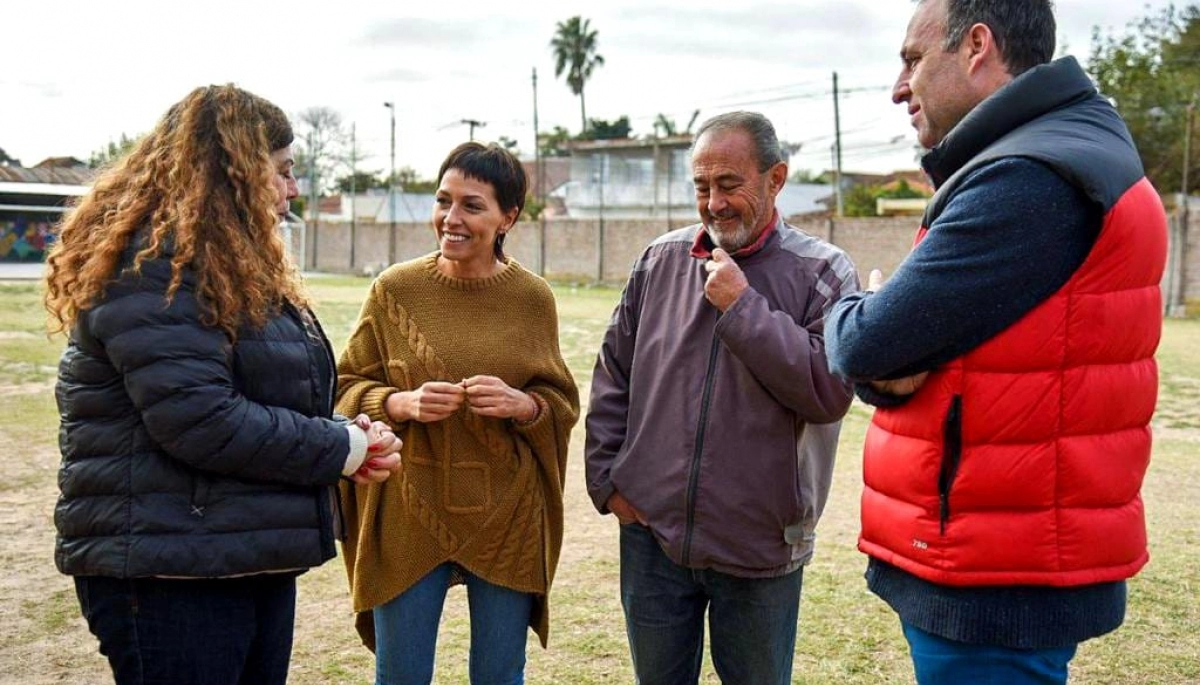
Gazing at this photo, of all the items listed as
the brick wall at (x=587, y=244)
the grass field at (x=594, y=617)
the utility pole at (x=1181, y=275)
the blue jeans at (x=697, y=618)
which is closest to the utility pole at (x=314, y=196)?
the brick wall at (x=587, y=244)

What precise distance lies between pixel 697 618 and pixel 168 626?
4.69ft

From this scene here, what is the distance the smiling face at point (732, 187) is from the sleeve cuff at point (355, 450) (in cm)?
109

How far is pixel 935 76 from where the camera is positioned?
244 centimetres

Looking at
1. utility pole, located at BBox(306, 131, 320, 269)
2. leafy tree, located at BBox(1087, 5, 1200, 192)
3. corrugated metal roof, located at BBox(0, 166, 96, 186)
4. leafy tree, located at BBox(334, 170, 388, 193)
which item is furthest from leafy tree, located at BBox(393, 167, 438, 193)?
leafy tree, located at BBox(1087, 5, 1200, 192)

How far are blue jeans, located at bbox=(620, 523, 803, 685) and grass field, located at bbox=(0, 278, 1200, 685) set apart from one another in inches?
54.2

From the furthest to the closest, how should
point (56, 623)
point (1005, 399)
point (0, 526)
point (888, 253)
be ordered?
point (888, 253) → point (0, 526) → point (56, 623) → point (1005, 399)

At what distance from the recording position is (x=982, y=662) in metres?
2.34

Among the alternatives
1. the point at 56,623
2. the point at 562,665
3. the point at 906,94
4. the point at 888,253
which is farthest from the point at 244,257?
the point at 888,253

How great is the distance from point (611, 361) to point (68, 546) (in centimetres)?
154

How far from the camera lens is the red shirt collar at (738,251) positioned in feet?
10.5

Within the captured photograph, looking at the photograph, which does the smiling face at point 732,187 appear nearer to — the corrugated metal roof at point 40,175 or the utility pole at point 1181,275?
the utility pole at point 1181,275

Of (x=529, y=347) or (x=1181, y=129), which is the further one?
(x=1181, y=129)

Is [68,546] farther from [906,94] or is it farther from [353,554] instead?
[906,94]

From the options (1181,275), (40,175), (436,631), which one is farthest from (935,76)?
(40,175)
